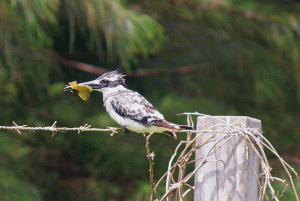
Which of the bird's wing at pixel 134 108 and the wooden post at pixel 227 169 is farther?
the bird's wing at pixel 134 108

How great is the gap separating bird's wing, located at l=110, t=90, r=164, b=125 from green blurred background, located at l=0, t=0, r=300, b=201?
1353 mm

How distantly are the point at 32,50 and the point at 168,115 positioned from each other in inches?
51.8

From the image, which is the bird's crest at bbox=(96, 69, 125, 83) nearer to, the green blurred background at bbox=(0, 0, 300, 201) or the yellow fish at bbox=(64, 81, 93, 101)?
the yellow fish at bbox=(64, 81, 93, 101)

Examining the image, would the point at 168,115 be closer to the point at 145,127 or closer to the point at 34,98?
the point at 34,98

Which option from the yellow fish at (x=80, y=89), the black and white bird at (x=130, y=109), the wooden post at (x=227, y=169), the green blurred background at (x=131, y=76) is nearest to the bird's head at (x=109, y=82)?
the black and white bird at (x=130, y=109)

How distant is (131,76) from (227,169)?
121 inches

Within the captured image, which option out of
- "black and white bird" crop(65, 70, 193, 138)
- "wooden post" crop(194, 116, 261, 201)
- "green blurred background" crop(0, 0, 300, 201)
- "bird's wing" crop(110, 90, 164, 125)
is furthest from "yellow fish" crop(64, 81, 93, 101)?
"green blurred background" crop(0, 0, 300, 201)

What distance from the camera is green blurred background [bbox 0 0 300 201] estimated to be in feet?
10.3

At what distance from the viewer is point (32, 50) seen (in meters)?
3.33

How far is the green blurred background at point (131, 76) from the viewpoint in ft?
10.3

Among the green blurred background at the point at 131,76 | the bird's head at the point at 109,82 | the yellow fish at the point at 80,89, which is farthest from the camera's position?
the green blurred background at the point at 131,76

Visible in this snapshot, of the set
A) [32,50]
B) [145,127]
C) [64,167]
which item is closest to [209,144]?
[145,127]

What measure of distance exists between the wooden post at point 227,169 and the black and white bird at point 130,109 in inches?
5.4

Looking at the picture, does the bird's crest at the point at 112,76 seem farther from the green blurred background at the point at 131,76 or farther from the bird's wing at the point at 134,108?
the green blurred background at the point at 131,76
